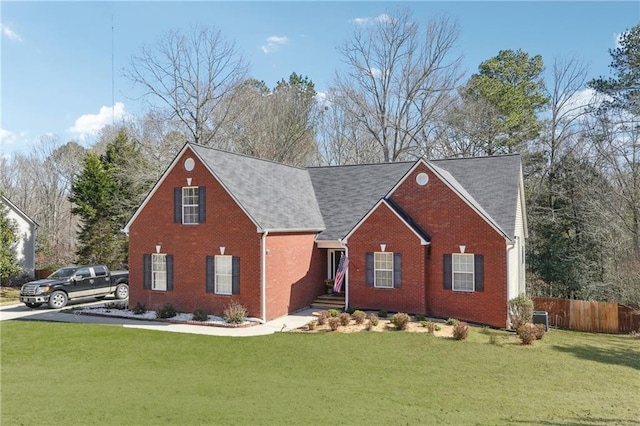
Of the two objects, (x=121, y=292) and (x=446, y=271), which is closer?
(x=446, y=271)

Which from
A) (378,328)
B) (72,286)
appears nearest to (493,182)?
(378,328)

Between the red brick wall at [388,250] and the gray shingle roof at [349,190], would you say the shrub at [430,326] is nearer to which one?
the red brick wall at [388,250]

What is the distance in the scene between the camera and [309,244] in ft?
74.3

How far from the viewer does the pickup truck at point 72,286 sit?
22.8 meters

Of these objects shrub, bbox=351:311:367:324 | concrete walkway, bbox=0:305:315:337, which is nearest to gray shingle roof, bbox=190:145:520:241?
concrete walkway, bbox=0:305:315:337

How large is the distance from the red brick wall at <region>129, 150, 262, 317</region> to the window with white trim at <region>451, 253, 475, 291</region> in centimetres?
817

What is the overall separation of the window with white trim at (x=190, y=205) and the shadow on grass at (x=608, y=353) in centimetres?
1513

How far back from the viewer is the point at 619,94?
28.9 meters

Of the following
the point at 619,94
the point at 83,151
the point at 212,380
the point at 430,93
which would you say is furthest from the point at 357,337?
the point at 83,151

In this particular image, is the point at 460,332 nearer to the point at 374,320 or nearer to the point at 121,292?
the point at 374,320

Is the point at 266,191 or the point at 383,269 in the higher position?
the point at 266,191

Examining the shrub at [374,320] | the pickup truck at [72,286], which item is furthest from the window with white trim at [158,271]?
the shrub at [374,320]

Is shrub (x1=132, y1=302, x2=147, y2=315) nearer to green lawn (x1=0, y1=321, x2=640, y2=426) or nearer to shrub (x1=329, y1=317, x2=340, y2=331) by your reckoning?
green lawn (x1=0, y1=321, x2=640, y2=426)

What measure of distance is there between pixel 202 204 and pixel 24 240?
2272cm
